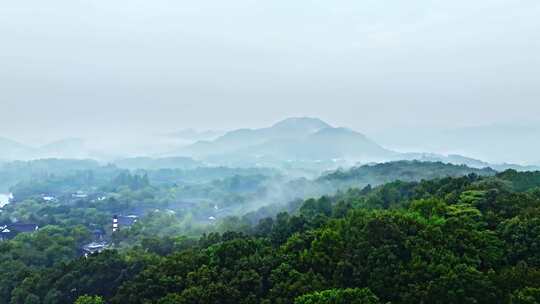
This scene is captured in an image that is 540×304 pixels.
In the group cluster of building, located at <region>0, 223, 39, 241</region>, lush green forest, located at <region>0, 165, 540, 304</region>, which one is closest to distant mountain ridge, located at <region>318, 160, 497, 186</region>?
lush green forest, located at <region>0, 165, 540, 304</region>

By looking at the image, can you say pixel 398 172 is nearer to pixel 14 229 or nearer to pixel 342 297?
pixel 14 229

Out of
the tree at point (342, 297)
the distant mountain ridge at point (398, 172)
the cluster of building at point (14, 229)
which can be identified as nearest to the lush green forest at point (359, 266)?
the tree at point (342, 297)

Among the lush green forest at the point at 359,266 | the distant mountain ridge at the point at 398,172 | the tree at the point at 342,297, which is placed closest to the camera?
the tree at the point at 342,297

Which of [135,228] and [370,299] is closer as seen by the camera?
[370,299]

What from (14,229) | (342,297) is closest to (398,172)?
(14,229)

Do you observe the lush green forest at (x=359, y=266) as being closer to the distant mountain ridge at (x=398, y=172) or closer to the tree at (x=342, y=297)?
the tree at (x=342, y=297)

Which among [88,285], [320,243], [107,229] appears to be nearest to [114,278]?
[88,285]

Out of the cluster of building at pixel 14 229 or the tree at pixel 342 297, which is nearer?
the tree at pixel 342 297

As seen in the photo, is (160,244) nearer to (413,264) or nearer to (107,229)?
(413,264)
